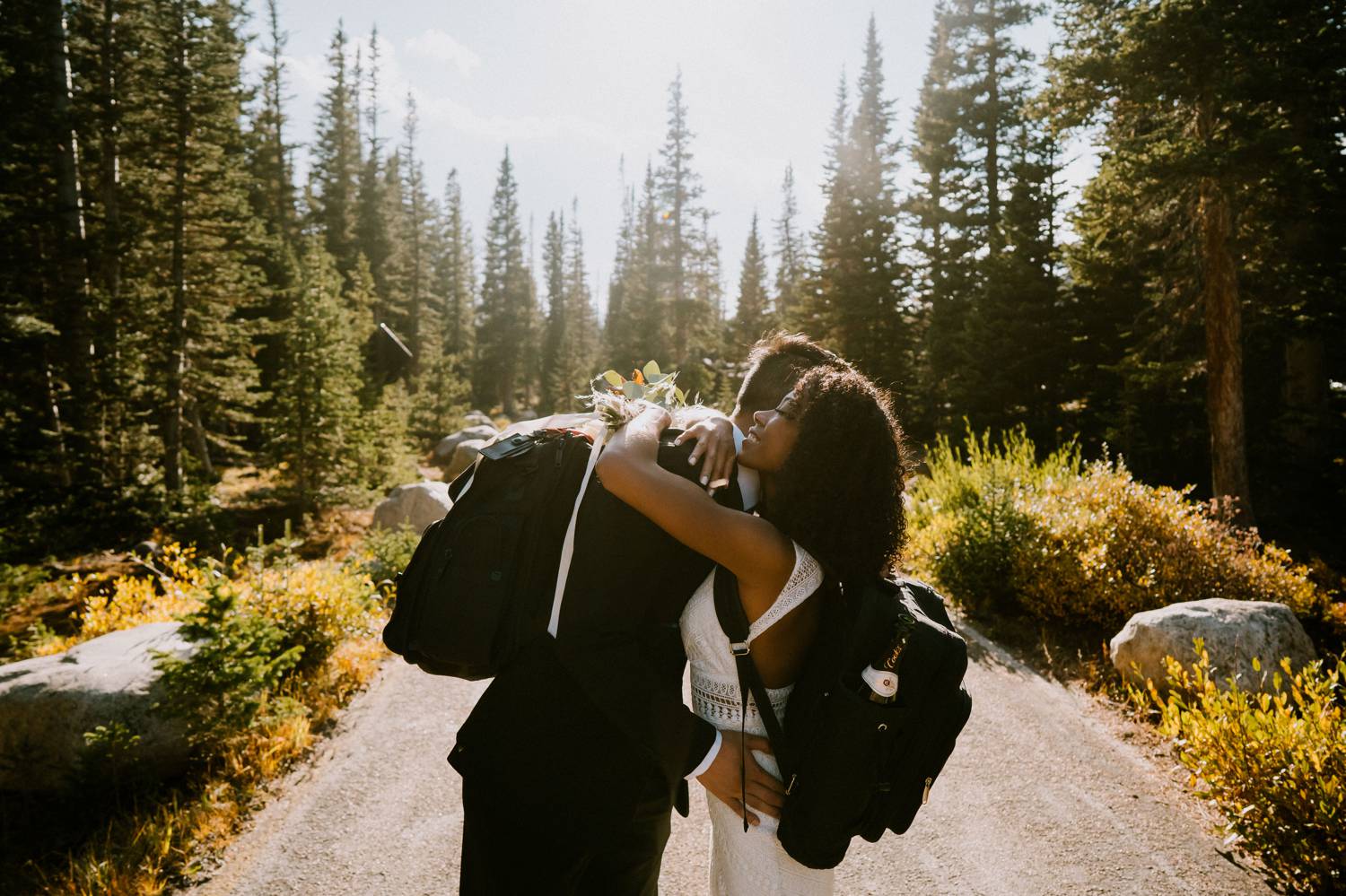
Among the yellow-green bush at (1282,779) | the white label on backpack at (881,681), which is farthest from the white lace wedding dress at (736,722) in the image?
the yellow-green bush at (1282,779)

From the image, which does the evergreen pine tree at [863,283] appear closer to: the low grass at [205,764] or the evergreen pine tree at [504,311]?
the low grass at [205,764]

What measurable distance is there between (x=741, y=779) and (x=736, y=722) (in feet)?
0.52

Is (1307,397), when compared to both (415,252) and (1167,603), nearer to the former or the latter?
(1167,603)

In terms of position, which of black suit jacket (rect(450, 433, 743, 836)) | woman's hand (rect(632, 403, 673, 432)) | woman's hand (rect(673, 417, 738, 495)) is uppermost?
woman's hand (rect(632, 403, 673, 432))

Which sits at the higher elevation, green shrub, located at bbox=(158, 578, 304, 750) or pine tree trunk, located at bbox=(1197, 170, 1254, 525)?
pine tree trunk, located at bbox=(1197, 170, 1254, 525)

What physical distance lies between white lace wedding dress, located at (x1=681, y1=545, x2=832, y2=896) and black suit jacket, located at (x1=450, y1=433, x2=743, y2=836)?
79mm

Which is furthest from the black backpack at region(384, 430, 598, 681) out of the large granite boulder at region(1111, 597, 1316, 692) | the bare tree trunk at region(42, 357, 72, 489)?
the bare tree trunk at region(42, 357, 72, 489)

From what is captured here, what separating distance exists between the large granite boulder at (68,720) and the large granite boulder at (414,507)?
7.57 metres

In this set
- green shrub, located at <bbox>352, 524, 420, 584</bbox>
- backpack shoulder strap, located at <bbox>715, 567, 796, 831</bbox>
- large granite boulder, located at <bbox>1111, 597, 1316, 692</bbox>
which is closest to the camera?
backpack shoulder strap, located at <bbox>715, 567, 796, 831</bbox>

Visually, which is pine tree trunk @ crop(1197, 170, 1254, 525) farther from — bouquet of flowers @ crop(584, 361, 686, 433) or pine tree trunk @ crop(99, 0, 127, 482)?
pine tree trunk @ crop(99, 0, 127, 482)

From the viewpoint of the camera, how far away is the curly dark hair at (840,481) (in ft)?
5.59

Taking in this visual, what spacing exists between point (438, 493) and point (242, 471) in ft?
43.4

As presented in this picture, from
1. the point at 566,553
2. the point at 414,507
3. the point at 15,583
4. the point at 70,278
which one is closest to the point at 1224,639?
the point at 566,553

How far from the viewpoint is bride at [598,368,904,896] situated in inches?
63.7
